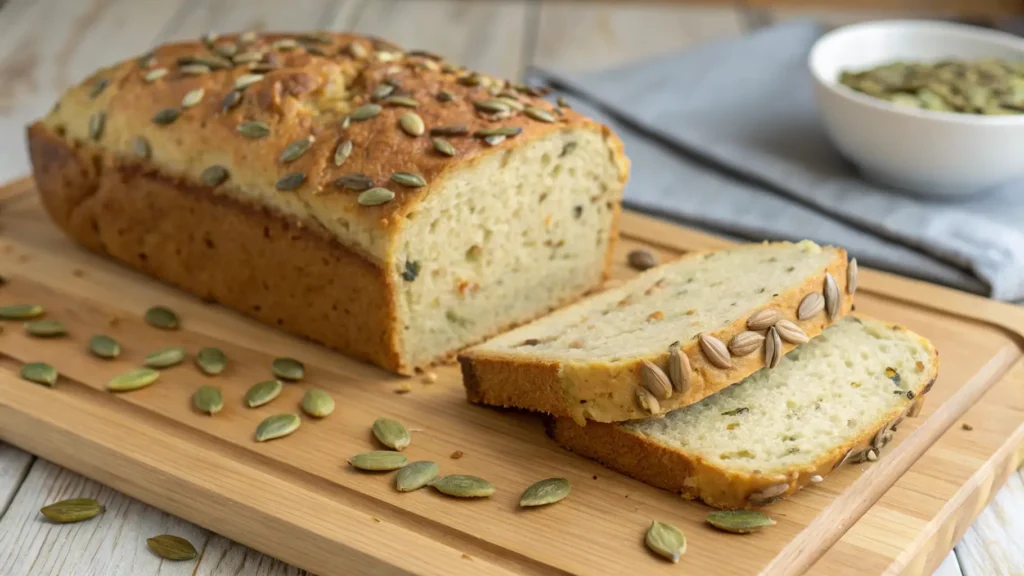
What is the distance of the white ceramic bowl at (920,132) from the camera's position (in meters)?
4.02

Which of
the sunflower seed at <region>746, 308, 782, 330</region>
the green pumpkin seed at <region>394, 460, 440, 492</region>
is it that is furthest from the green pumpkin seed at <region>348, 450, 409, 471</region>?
the sunflower seed at <region>746, 308, 782, 330</region>

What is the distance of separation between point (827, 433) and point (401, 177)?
4.14 feet

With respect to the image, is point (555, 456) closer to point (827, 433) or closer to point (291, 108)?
point (827, 433)

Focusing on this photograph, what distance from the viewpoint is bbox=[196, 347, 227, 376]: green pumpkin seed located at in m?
3.13

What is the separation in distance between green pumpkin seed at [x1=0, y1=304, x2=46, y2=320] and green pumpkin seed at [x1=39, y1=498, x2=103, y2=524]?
896 mm

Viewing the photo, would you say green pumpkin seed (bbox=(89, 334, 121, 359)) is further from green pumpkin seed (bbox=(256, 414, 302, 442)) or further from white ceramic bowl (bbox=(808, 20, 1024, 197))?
white ceramic bowl (bbox=(808, 20, 1024, 197))

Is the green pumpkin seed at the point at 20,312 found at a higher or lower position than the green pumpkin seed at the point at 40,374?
lower

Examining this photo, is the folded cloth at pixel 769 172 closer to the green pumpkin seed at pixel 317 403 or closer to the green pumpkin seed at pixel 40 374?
the green pumpkin seed at pixel 317 403

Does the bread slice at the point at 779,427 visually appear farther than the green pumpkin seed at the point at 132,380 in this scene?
No

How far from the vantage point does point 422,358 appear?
3.21m

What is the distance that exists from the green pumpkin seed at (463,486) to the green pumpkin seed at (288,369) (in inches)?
27.0

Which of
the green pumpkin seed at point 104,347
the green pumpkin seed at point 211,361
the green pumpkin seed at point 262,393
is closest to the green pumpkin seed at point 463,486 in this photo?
the green pumpkin seed at point 262,393

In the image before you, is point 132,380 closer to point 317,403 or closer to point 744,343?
point 317,403

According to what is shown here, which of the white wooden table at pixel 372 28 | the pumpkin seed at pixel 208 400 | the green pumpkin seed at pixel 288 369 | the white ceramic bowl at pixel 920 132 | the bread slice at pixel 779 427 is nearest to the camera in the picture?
the bread slice at pixel 779 427
